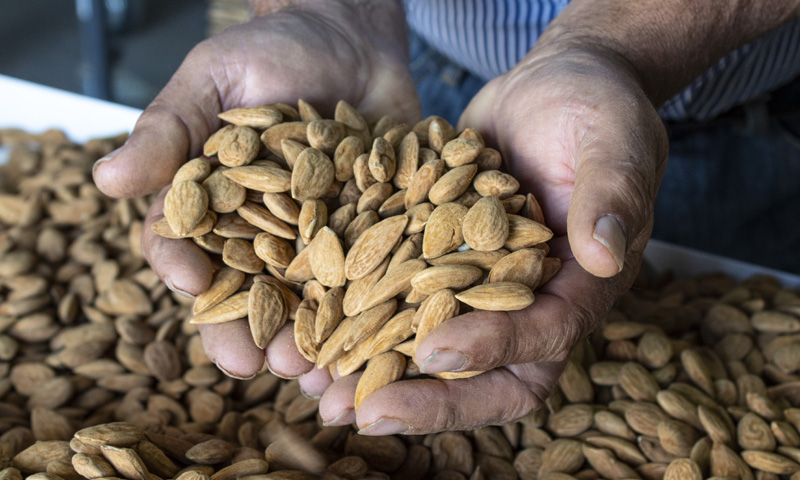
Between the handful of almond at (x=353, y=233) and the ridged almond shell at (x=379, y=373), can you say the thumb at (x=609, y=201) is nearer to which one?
the handful of almond at (x=353, y=233)

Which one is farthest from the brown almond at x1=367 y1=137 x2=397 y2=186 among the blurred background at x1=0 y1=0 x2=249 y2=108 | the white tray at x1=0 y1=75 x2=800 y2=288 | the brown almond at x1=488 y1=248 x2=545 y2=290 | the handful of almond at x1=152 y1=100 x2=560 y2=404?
the blurred background at x1=0 y1=0 x2=249 y2=108

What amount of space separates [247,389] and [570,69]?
2.17 ft

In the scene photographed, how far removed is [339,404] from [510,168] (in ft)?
1.39

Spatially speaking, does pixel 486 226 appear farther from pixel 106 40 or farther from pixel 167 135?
pixel 106 40

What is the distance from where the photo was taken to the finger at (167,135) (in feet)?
2.69

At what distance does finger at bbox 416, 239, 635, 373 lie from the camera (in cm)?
60

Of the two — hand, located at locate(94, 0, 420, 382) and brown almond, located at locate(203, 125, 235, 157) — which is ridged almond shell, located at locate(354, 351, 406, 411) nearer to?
hand, located at locate(94, 0, 420, 382)

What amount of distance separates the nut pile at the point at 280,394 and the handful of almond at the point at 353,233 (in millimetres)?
95

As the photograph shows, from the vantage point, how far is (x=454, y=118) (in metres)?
1.58

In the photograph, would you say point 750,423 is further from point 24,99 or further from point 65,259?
point 24,99

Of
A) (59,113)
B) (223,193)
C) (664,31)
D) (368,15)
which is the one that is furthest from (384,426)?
(59,113)

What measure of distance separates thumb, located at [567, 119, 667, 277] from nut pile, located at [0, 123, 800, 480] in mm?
236

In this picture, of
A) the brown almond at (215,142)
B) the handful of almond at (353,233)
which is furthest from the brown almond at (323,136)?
the brown almond at (215,142)

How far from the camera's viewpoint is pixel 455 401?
64 centimetres
